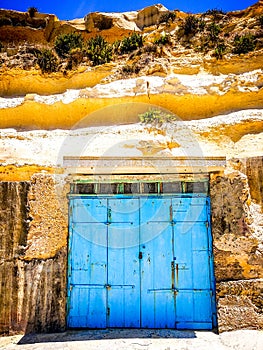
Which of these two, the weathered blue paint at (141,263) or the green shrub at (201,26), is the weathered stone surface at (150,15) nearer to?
the green shrub at (201,26)

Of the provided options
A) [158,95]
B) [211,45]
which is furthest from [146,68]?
[211,45]

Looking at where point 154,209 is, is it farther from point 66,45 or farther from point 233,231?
point 66,45

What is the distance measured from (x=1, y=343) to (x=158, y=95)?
7.03 meters

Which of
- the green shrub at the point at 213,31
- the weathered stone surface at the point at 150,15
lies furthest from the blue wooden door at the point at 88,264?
the weathered stone surface at the point at 150,15

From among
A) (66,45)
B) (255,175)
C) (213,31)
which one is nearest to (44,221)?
(255,175)

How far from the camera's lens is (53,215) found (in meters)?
6.61

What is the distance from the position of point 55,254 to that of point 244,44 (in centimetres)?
829

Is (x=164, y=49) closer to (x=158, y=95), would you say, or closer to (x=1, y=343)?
(x=158, y=95)

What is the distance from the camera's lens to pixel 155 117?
A: 937cm

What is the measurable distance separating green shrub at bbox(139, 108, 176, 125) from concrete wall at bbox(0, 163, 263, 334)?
3275 mm

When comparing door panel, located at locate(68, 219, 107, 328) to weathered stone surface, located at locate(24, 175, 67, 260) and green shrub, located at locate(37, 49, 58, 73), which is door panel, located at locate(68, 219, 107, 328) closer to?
weathered stone surface, located at locate(24, 175, 67, 260)

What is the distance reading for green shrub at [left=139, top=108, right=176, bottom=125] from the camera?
931 cm

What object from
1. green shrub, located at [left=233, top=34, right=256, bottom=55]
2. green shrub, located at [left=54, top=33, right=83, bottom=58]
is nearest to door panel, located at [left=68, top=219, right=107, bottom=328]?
green shrub, located at [left=233, top=34, right=256, bottom=55]

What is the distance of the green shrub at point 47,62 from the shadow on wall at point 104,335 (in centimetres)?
781
